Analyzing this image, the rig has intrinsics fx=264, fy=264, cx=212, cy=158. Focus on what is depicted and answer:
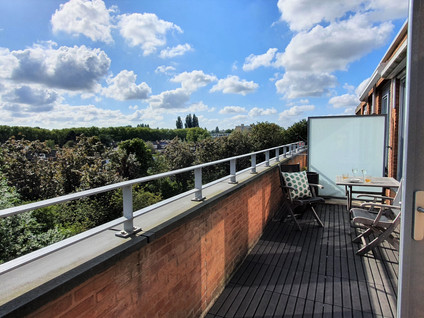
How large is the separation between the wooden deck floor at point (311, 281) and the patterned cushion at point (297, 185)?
3.16ft

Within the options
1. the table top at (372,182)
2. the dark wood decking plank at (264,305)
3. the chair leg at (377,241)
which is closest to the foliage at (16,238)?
the dark wood decking plank at (264,305)

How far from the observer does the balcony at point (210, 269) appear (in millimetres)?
1301

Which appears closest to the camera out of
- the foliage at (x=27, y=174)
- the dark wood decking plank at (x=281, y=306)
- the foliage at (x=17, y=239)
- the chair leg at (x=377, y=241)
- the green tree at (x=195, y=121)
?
the dark wood decking plank at (x=281, y=306)

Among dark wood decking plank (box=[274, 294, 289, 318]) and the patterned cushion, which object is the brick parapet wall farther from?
the patterned cushion

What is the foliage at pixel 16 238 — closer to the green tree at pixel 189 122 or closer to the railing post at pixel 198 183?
the railing post at pixel 198 183

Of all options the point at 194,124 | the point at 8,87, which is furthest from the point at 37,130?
the point at 194,124

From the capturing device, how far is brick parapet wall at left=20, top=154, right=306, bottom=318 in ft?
4.61

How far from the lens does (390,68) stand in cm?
576

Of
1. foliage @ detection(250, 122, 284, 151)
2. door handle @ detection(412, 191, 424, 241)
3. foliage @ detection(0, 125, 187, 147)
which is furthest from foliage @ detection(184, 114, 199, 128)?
door handle @ detection(412, 191, 424, 241)

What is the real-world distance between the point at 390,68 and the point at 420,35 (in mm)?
5537

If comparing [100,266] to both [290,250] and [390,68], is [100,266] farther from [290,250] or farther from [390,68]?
[390,68]

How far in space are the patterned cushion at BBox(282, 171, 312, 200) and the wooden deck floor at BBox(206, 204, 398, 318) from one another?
96cm

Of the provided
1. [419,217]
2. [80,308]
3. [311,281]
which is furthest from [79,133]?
[419,217]

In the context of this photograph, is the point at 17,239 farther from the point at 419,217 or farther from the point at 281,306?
the point at 419,217
